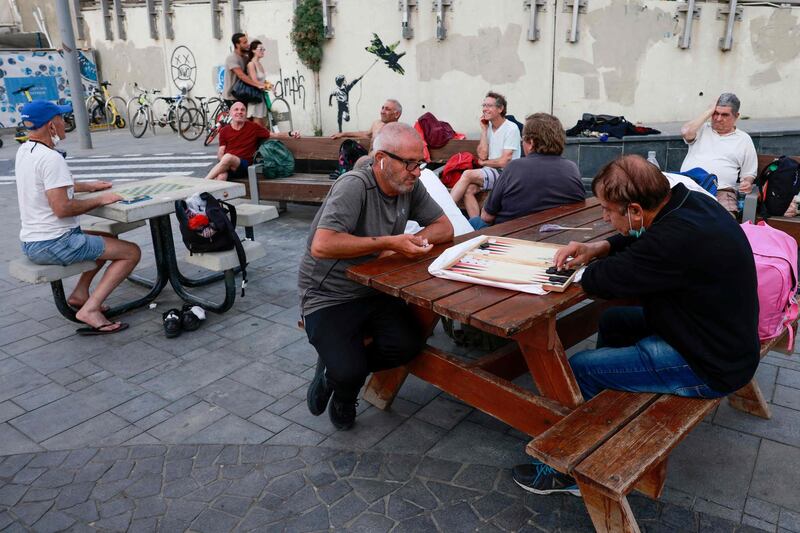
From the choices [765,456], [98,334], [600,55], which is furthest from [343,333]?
[600,55]

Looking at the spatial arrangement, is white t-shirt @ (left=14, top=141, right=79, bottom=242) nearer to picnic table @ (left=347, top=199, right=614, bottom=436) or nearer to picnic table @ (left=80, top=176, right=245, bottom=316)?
picnic table @ (left=80, top=176, right=245, bottom=316)

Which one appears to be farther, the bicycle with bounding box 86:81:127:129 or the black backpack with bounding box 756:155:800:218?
the bicycle with bounding box 86:81:127:129

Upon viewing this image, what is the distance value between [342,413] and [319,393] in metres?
0.15

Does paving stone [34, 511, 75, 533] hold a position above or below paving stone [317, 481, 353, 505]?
below

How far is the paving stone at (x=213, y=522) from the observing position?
267 cm

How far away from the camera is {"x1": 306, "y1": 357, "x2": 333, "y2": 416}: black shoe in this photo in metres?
3.33

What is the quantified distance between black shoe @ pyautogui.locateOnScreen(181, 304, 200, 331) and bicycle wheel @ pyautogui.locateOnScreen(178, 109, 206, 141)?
11.3 metres

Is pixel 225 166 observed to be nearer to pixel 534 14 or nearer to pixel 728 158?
pixel 728 158

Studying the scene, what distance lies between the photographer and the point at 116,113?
1758cm

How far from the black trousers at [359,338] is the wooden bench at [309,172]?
3.83 m

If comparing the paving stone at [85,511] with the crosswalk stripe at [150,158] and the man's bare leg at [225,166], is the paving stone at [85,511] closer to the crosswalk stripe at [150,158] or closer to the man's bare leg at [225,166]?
the man's bare leg at [225,166]

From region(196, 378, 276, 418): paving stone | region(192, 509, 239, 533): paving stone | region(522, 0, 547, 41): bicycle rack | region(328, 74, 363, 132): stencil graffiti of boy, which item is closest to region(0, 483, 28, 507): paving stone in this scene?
region(192, 509, 239, 533): paving stone

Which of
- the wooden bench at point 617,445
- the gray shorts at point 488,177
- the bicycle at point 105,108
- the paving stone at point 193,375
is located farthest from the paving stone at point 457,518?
the bicycle at point 105,108

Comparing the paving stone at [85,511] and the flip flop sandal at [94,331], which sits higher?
the flip flop sandal at [94,331]
